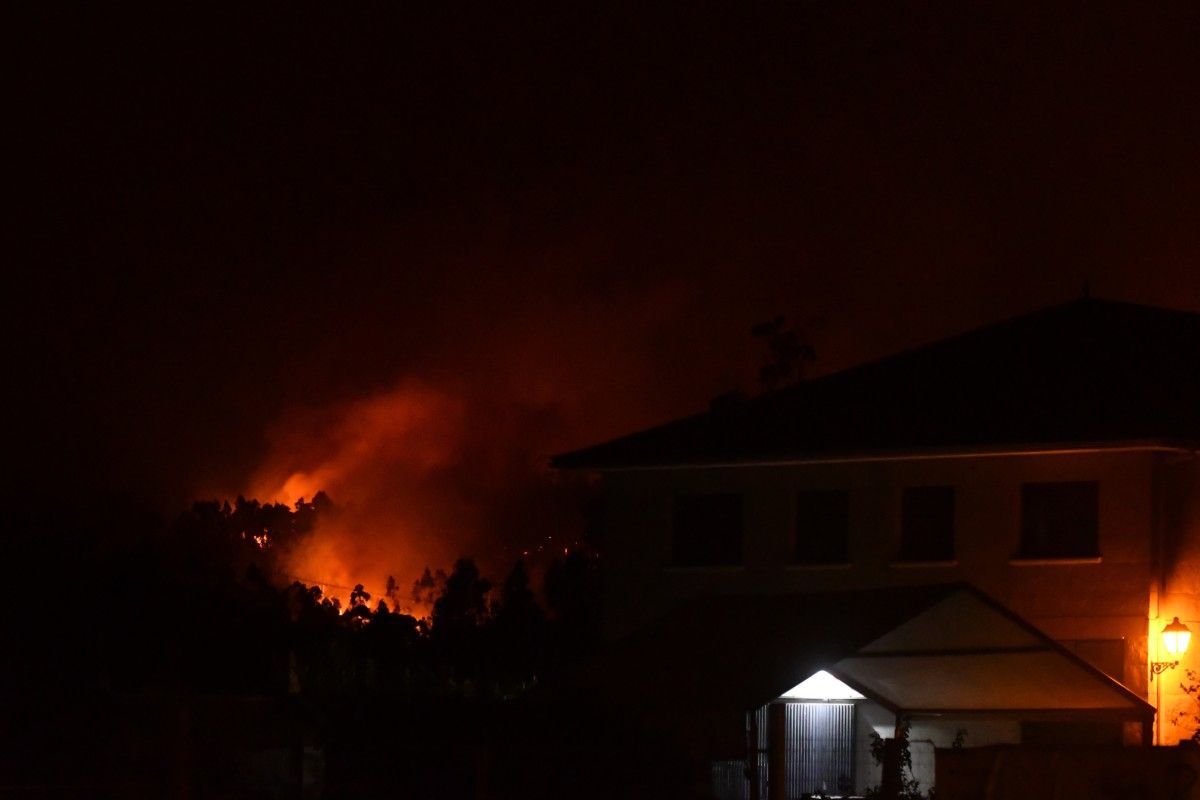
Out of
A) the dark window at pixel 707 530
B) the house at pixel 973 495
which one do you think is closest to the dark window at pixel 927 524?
the house at pixel 973 495

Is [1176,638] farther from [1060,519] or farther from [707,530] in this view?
[707,530]

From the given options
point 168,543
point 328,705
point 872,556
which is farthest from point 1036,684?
point 168,543

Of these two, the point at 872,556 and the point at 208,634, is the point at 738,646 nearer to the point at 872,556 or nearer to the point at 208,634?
the point at 872,556

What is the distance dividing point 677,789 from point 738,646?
601cm

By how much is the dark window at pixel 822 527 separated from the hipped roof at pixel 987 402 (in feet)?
3.11

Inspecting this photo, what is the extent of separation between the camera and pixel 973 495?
111 feet

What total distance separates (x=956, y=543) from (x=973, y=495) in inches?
32.7

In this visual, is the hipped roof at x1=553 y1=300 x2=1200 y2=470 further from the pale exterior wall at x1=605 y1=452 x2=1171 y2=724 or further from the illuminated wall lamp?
the illuminated wall lamp

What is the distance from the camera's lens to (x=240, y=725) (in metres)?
31.2

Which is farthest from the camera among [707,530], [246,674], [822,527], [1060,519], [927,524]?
[246,674]

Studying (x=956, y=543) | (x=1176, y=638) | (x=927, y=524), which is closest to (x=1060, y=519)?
(x=956, y=543)

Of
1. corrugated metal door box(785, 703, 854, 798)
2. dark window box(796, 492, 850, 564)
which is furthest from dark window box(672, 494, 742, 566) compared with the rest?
corrugated metal door box(785, 703, 854, 798)

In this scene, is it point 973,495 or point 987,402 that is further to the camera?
point 987,402

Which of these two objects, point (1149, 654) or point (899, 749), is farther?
point (1149, 654)
